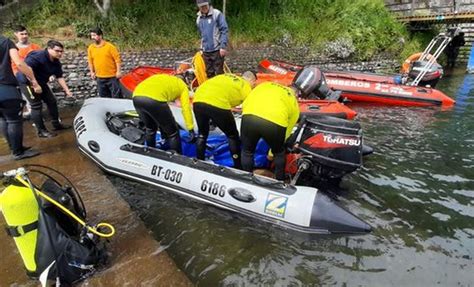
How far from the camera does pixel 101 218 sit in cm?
352

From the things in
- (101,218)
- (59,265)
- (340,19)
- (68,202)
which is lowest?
(101,218)

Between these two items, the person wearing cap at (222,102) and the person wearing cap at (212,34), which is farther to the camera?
the person wearing cap at (212,34)

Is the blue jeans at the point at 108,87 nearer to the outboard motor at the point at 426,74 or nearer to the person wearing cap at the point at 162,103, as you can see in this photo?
the person wearing cap at the point at 162,103

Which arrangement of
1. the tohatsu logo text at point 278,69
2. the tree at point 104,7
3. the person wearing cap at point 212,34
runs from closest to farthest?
the person wearing cap at point 212,34, the tohatsu logo text at point 278,69, the tree at point 104,7

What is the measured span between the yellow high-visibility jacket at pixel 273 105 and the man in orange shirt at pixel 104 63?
340 centimetres

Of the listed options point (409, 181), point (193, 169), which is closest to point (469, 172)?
point (409, 181)

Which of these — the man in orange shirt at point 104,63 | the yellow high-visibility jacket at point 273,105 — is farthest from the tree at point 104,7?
the yellow high-visibility jacket at point 273,105

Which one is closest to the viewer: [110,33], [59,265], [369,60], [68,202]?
[59,265]

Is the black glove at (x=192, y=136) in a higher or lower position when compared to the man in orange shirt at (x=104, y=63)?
lower

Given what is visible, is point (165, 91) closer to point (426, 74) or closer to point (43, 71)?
point (43, 71)

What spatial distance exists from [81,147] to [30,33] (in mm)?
5665

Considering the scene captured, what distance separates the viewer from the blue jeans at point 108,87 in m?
6.41

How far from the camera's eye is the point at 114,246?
3.08 m

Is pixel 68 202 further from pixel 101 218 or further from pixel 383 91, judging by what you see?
pixel 383 91
